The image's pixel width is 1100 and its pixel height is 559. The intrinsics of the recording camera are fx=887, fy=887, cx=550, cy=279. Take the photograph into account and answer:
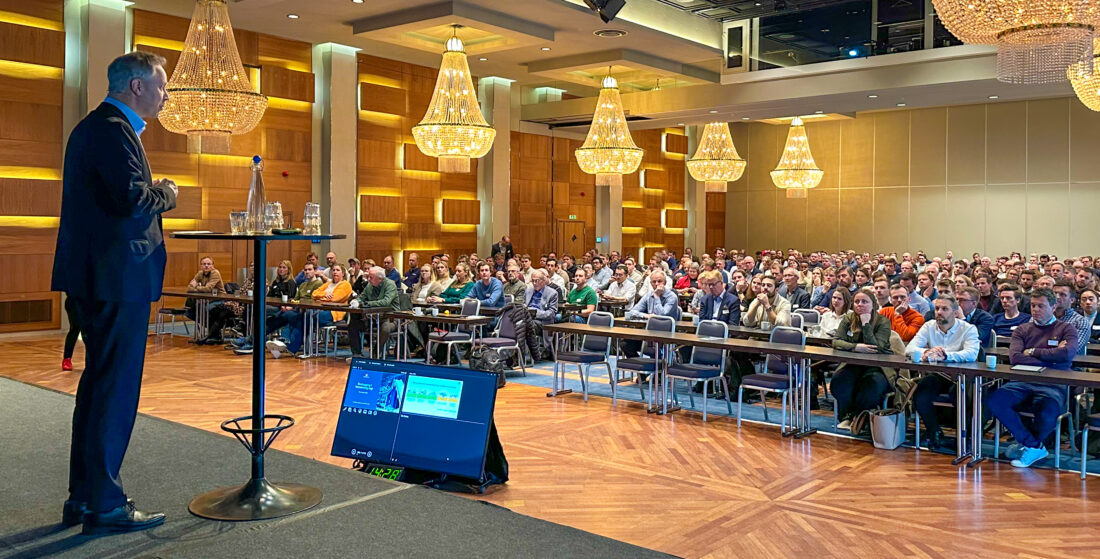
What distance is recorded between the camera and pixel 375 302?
34.5 ft

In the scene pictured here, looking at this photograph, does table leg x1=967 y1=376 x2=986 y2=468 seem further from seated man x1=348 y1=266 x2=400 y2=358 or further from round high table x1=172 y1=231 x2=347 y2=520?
seated man x1=348 y1=266 x2=400 y2=358

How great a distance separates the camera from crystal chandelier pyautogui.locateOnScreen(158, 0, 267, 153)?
9672 millimetres

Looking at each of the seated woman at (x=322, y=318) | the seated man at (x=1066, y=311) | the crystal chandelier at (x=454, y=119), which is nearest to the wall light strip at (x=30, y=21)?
the seated woman at (x=322, y=318)

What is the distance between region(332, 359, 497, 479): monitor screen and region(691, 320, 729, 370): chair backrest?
12.0ft

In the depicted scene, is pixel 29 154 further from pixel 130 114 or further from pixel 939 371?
pixel 939 371

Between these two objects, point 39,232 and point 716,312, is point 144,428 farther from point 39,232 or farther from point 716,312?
point 39,232

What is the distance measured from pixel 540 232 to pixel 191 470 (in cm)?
1813

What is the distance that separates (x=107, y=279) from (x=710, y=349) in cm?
623

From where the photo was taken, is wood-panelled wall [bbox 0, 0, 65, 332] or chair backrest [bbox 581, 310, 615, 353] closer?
chair backrest [bbox 581, 310, 615, 353]

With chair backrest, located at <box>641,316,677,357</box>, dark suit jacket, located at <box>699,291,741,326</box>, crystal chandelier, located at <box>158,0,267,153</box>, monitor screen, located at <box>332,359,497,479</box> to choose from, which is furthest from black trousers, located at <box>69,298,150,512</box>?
crystal chandelier, located at <box>158,0,267,153</box>

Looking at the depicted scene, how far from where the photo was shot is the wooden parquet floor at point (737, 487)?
14.5ft

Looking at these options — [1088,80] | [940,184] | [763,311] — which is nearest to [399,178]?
[763,311]

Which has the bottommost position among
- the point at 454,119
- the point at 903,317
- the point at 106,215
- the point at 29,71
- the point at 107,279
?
the point at 903,317

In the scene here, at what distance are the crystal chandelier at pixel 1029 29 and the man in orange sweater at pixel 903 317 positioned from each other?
6.74 feet
